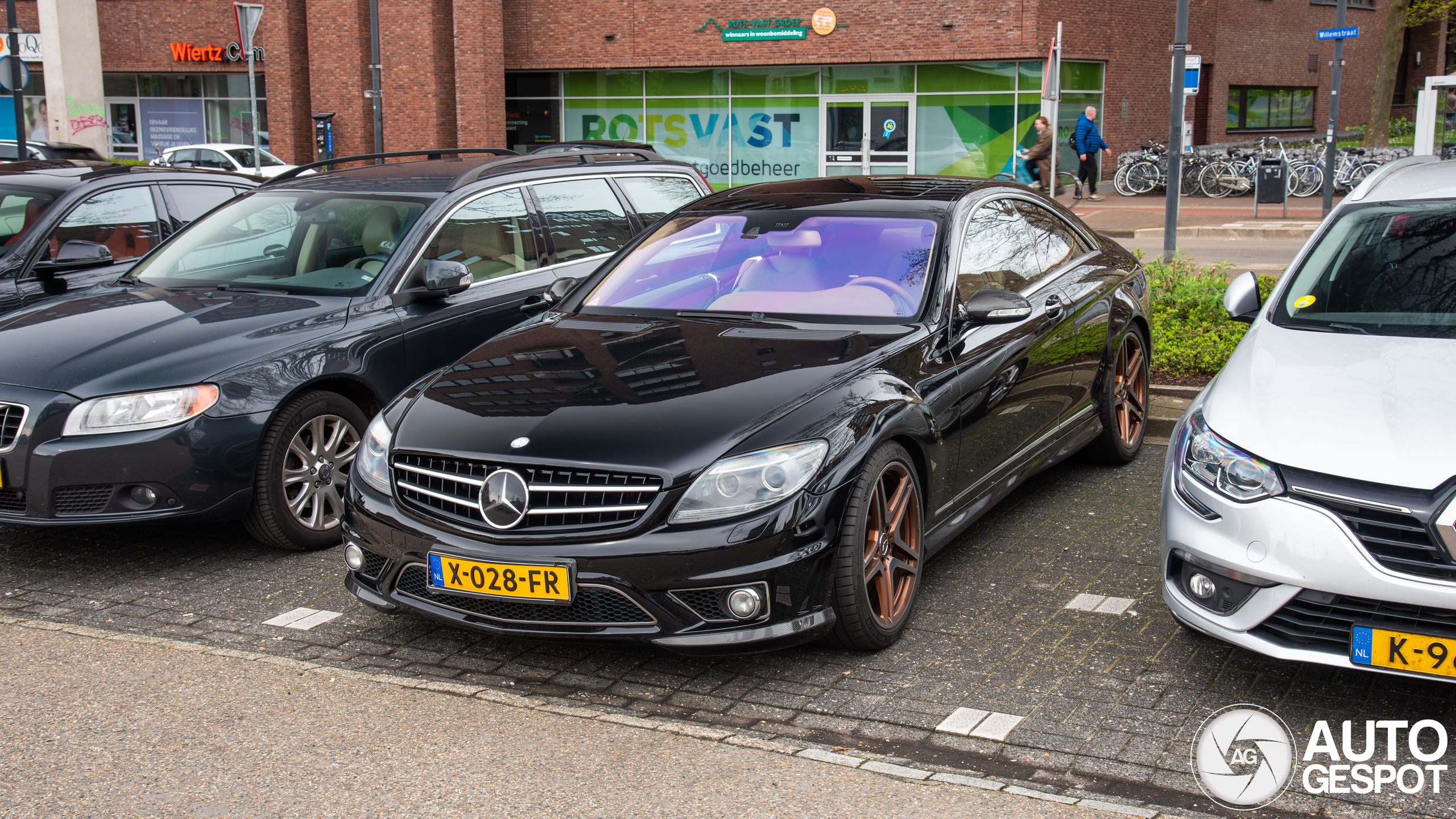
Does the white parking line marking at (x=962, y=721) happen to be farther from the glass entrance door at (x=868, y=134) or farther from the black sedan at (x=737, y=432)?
the glass entrance door at (x=868, y=134)

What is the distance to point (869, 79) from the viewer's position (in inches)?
1164

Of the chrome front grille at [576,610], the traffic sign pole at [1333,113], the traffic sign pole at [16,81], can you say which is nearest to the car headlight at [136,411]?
the chrome front grille at [576,610]

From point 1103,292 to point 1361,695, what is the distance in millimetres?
2879

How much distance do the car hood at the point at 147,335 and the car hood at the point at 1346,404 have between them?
3856 mm

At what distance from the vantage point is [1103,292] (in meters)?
6.50

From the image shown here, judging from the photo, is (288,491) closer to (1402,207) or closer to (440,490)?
(440,490)

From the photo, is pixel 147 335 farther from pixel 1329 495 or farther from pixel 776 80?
pixel 776 80

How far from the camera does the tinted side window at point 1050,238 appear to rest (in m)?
6.17

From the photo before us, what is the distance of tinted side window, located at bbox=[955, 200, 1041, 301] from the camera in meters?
5.31

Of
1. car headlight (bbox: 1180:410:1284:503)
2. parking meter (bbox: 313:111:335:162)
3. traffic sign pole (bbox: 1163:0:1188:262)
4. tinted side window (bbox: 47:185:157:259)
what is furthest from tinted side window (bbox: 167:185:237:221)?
parking meter (bbox: 313:111:335:162)

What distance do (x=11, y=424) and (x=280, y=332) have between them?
43.6 inches

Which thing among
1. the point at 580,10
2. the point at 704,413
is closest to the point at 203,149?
the point at 580,10

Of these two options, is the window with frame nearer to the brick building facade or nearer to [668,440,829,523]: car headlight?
the brick building facade

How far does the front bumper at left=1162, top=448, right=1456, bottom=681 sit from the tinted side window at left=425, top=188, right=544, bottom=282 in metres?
3.89
